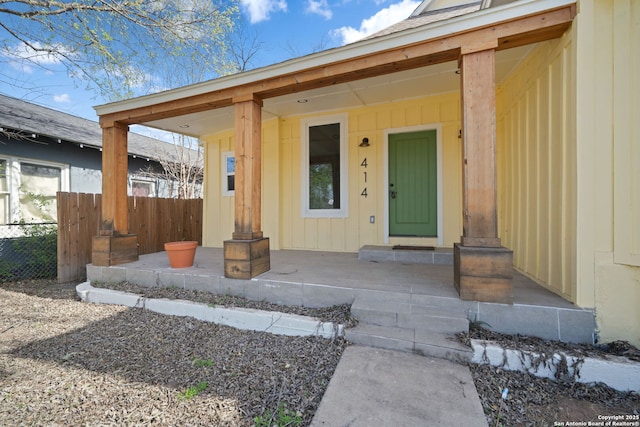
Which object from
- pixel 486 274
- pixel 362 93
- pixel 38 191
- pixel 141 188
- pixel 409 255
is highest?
pixel 362 93

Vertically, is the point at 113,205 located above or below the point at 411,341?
above

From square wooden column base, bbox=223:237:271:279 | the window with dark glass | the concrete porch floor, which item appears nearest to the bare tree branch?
the window with dark glass

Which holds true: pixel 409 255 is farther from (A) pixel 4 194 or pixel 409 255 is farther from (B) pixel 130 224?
(A) pixel 4 194

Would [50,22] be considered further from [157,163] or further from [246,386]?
[246,386]

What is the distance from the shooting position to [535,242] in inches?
112

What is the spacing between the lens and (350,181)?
190 inches

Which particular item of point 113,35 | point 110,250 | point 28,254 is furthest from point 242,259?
point 113,35

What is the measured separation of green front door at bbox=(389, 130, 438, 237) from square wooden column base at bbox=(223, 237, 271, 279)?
2372 millimetres

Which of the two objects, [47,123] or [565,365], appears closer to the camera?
[565,365]

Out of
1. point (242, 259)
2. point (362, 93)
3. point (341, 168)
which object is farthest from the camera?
point (341, 168)

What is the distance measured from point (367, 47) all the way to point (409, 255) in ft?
8.55

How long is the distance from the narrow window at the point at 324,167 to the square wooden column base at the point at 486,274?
2.74 meters

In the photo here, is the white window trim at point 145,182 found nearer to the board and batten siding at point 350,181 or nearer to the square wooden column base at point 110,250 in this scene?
the board and batten siding at point 350,181

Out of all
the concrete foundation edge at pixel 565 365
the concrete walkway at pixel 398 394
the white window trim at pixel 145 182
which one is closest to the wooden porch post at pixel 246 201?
the concrete walkway at pixel 398 394
